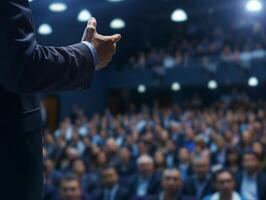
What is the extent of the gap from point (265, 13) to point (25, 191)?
17.9 m

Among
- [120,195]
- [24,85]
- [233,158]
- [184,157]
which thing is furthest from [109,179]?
[24,85]

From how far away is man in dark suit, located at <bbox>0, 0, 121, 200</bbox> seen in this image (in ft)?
2.94

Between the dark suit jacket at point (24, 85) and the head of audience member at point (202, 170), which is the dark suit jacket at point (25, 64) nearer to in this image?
the dark suit jacket at point (24, 85)

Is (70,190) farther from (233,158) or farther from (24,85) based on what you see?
(24,85)

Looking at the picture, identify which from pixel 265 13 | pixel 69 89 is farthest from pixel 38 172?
pixel 265 13

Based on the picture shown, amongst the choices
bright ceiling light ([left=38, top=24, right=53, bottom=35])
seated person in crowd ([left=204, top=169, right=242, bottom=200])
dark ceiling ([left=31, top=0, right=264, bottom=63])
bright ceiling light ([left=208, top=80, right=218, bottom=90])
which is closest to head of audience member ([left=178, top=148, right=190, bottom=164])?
seated person in crowd ([left=204, top=169, right=242, bottom=200])

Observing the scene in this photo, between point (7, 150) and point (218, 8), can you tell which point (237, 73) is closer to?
point (218, 8)

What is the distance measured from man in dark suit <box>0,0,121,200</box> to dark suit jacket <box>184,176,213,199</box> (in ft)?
15.6

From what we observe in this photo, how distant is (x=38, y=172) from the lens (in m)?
0.98

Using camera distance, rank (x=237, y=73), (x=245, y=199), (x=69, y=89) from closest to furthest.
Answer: (x=69, y=89), (x=245, y=199), (x=237, y=73)

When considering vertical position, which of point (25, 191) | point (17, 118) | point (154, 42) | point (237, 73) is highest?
point (154, 42)

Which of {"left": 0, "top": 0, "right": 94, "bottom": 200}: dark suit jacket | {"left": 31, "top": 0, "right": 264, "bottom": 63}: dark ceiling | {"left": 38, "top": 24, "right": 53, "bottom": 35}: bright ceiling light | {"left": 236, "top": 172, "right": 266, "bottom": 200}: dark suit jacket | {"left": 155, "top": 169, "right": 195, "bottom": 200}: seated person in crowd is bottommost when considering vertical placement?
{"left": 236, "top": 172, "right": 266, "bottom": 200}: dark suit jacket

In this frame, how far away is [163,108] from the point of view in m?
17.3

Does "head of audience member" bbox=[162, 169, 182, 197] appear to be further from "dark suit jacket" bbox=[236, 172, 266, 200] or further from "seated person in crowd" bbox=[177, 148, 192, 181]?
"seated person in crowd" bbox=[177, 148, 192, 181]
